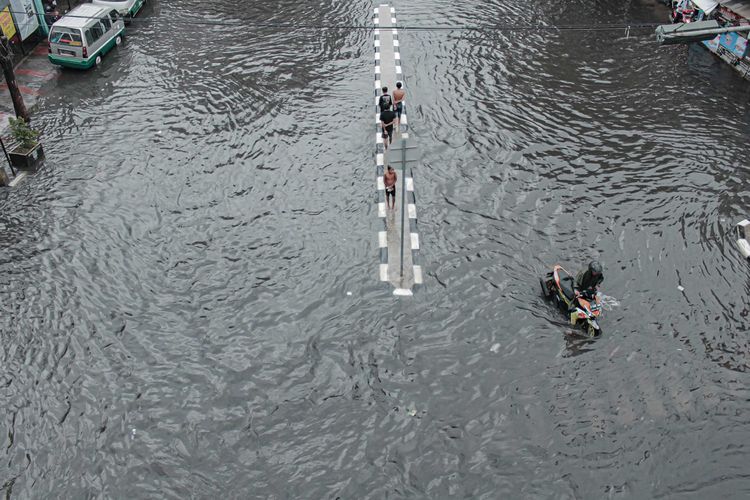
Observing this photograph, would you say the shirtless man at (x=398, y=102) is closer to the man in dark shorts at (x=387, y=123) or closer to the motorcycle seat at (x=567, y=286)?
the man in dark shorts at (x=387, y=123)

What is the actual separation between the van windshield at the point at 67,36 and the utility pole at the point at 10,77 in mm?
4320

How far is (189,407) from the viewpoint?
12.5 m

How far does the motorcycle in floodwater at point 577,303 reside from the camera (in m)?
13.7

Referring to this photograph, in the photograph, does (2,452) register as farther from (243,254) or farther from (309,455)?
(243,254)

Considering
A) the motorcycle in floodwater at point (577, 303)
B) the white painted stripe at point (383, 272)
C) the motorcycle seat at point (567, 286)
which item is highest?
the motorcycle seat at point (567, 286)

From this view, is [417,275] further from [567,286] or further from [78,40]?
[78,40]

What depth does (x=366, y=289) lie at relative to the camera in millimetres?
15070

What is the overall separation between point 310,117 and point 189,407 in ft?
41.4

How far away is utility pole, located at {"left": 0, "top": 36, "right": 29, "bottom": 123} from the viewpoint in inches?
762

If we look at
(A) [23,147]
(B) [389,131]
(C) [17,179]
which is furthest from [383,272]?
(A) [23,147]

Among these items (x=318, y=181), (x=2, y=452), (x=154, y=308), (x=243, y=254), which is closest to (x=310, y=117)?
(x=318, y=181)

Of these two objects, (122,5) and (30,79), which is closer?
(30,79)

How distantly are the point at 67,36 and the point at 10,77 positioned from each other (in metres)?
5.68

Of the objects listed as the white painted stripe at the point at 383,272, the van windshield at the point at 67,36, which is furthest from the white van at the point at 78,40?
the white painted stripe at the point at 383,272
